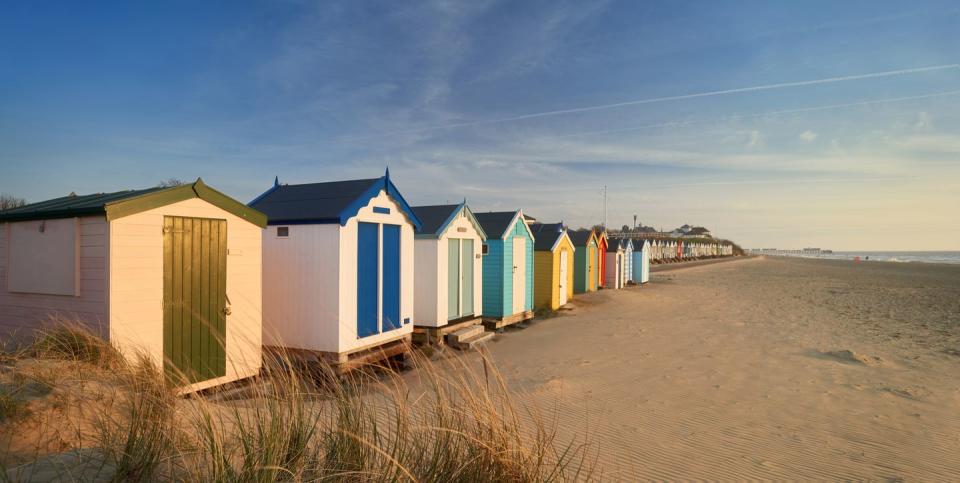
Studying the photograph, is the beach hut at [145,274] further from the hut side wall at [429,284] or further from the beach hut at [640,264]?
the beach hut at [640,264]

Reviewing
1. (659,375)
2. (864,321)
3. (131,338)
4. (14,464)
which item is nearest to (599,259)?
(864,321)

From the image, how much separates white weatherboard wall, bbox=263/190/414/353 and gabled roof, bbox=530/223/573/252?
9246 millimetres

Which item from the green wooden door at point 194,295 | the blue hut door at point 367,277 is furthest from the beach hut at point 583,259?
the green wooden door at point 194,295

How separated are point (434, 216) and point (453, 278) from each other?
60.2 inches

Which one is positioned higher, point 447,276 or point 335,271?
point 335,271

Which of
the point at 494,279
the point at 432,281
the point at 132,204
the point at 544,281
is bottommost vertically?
the point at 544,281

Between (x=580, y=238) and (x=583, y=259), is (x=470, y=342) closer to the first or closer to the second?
(x=580, y=238)

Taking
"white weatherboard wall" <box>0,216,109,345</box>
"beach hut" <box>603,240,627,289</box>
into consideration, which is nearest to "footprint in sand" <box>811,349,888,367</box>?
"white weatherboard wall" <box>0,216,109,345</box>

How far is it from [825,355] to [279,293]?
406 inches

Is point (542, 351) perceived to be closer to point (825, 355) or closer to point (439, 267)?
point (439, 267)

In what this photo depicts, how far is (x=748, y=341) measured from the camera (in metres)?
11.4

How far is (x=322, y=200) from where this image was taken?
884 centimetres

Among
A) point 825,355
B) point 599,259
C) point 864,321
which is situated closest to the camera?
point 825,355

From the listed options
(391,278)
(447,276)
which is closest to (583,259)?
(447,276)
